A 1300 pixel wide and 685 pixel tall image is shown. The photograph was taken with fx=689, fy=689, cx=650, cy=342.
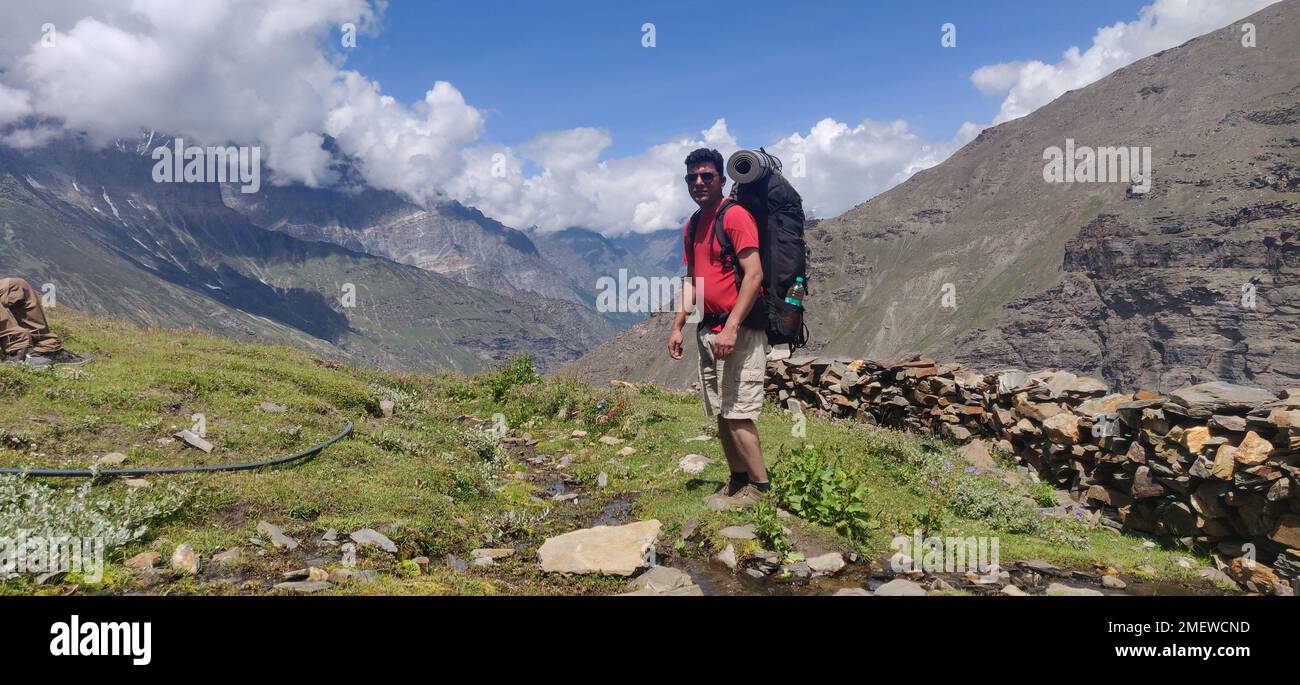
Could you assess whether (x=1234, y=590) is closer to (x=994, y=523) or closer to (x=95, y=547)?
(x=994, y=523)

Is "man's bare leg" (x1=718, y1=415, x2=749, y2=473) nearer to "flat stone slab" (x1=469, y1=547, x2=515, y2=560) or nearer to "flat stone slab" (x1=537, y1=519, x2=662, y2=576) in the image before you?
"flat stone slab" (x1=537, y1=519, x2=662, y2=576)

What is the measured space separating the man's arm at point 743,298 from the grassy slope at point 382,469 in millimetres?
2044

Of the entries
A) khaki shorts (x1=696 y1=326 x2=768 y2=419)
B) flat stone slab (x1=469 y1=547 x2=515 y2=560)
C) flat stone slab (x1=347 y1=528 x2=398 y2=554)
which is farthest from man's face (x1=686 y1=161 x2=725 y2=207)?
flat stone slab (x1=347 y1=528 x2=398 y2=554)

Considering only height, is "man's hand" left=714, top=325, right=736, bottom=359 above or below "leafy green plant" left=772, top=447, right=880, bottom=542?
above

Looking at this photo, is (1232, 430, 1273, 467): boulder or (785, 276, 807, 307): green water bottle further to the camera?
(785, 276, 807, 307): green water bottle

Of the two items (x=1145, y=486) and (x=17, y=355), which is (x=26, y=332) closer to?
(x=17, y=355)

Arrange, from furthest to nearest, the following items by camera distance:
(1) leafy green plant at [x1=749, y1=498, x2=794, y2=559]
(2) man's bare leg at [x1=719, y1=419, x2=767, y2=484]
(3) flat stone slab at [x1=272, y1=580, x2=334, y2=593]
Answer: (2) man's bare leg at [x1=719, y1=419, x2=767, y2=484], (1) leafy green plant at [x1=749, y1=498, x2=794, y2=559], (3) flat stone slab at [x1=272, y1=580, x2=334, y2=593]

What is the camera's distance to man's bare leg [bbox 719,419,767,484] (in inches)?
319

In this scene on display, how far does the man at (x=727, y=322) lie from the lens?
741cm

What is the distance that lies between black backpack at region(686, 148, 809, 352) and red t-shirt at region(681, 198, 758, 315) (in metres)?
0.08

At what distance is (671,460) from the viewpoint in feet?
38.5

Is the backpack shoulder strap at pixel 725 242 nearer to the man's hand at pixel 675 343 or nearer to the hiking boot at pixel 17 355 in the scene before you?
the man's hand at pixel 675 343

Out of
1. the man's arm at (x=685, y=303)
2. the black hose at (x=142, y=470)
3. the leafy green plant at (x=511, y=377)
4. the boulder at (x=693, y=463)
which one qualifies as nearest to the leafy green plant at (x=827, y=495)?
the man's arm at (x=685, y=303)
